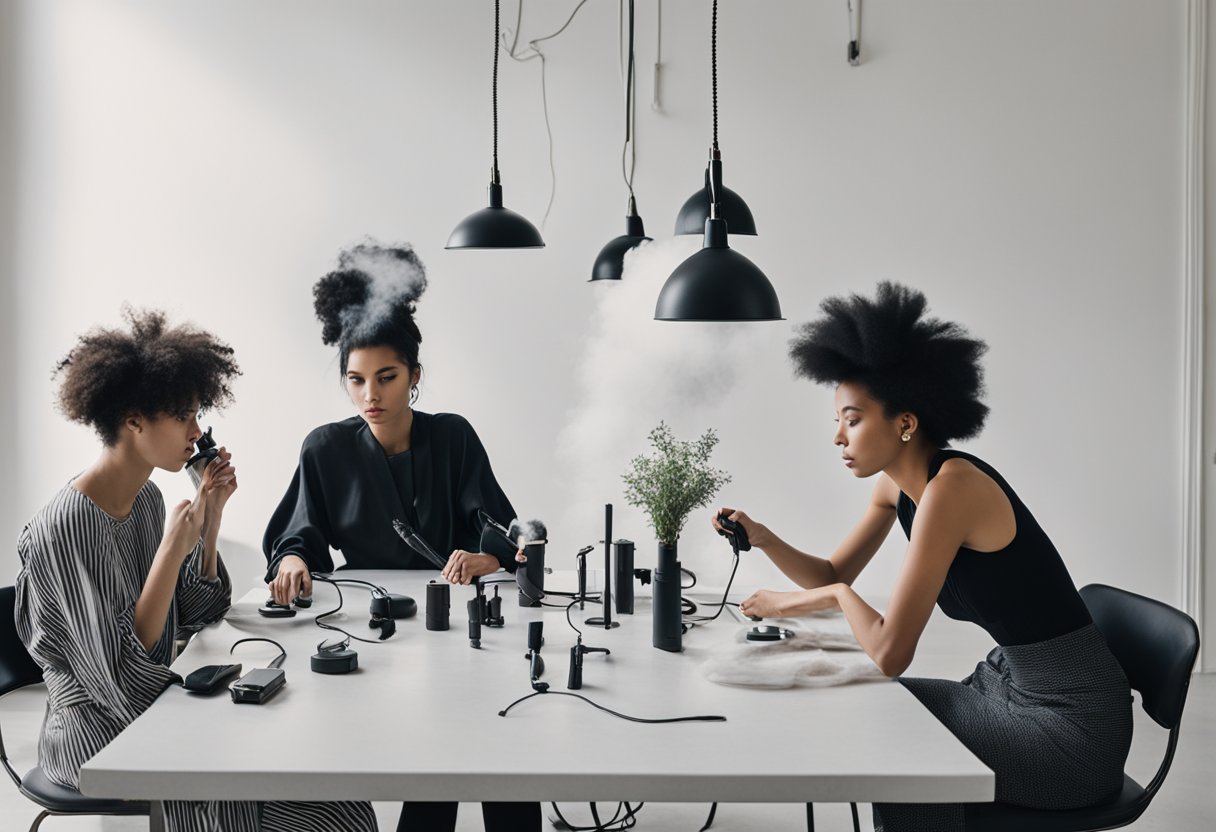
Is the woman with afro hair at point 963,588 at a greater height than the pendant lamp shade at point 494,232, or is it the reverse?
the pendant lamp shade at point 494,232

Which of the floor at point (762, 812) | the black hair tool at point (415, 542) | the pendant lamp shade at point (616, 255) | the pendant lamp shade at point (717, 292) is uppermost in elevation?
the pendant lamp shade at point (616, 255)

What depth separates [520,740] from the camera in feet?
5.15

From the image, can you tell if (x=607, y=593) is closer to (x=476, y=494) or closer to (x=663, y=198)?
(x=476, y=494)

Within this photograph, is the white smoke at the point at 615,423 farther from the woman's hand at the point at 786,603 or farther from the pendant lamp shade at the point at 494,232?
the woman's hand at the point at 786,603

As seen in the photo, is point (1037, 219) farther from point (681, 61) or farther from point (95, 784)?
point (95, 784)

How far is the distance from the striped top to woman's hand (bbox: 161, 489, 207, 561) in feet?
0.36

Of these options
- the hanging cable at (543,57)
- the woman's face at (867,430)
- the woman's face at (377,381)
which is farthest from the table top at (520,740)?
the hanging cable at (543,57)

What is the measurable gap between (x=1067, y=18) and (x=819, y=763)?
12.0 feet

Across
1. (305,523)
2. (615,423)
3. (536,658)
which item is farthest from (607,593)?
(615,423)

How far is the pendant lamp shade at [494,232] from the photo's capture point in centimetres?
271

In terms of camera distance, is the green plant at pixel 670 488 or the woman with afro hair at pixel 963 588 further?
the green plant at pixel 670 488

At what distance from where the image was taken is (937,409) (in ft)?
6.91

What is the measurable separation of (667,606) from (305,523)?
118 centimetres

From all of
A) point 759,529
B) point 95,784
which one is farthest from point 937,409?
point 95,784
